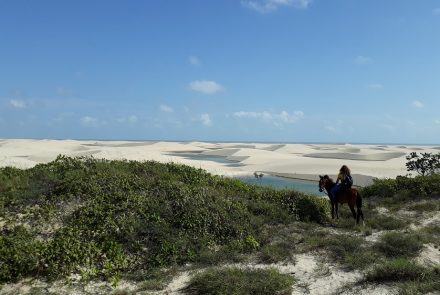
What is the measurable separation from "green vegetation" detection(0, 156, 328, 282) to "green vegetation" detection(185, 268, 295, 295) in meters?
1.63

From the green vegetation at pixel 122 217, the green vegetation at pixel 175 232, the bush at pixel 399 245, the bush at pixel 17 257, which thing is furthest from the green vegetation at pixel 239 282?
the bush at pixel 17 257

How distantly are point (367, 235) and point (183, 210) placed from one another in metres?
6.17

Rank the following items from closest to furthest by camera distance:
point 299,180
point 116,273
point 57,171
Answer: point 116,273, point 57,171, point 299,180

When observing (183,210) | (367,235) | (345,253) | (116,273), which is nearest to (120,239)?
(116,273)

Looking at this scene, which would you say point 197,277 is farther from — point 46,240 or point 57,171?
point 57,171

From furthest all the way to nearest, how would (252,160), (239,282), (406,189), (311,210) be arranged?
→ (252,160), (406,189), (311,210), (239,282)

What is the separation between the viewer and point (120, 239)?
38.9 feet

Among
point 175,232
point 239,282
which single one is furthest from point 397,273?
point 175,232

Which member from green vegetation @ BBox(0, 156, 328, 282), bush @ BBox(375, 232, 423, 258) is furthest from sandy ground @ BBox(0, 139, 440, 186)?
bush @ BBox(375, 232, 423, 258)

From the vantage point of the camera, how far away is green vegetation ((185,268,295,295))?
9117 mm

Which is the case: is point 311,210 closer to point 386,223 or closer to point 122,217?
point 386,223

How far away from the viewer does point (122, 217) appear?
40.8 feet

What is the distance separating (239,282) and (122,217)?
466 cm

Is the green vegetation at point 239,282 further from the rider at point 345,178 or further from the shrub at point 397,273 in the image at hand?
the rider at point 345,178
